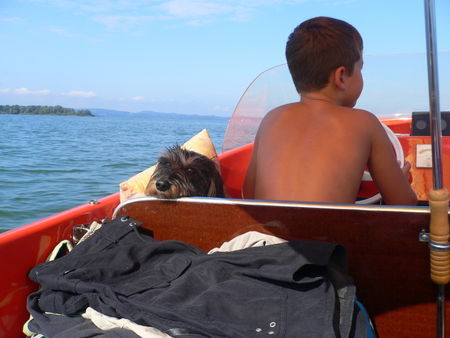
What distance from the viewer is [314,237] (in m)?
1.77

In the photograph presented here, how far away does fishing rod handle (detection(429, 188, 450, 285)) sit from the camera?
1416mm

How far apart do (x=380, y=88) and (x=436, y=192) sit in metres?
1.92

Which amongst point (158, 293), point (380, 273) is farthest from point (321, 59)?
point (158, 293)

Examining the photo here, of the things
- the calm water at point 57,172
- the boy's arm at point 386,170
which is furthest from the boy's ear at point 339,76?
the calm water at point 57,172

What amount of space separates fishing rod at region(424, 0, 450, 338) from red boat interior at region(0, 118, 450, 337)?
162 millimetres

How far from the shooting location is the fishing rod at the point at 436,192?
137 cm

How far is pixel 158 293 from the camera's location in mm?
1560

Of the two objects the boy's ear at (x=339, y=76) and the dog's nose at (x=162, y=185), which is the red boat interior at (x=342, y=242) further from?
the boy's ear at (x=339, y=76)

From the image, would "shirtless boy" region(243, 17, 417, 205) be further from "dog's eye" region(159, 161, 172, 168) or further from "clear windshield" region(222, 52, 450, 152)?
"clear windshield" region(222, 52, 450, 152)

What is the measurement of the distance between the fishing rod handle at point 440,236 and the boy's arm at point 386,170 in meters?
0.56

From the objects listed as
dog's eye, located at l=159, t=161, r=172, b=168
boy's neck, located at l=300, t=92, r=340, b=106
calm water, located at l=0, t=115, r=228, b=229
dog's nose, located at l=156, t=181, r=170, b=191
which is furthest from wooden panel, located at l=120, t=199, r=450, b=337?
calm water, located at l=0, t=115, r=228, b=229

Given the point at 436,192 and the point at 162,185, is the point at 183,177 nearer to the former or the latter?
the point at 162,185

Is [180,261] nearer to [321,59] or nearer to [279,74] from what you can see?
[321,59]

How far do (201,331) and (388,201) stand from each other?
1080mm
